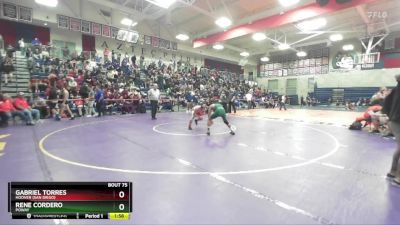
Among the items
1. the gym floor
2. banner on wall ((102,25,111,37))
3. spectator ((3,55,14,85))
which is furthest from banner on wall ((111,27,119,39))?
the gym floor

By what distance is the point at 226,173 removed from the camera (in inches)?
162

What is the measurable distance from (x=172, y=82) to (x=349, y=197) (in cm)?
1911

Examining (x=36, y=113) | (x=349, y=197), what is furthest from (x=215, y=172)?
(x=36, y=113)

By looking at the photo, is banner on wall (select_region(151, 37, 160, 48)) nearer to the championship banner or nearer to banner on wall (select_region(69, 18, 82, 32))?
the championship banner

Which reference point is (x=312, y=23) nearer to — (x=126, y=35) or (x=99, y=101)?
(x=126, y=35)

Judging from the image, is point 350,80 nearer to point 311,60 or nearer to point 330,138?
point 311,60

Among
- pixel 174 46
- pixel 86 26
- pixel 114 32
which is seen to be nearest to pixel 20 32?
pixel 86 26

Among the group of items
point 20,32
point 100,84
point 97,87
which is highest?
point 20,32

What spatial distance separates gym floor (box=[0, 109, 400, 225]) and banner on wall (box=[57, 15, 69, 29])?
42.5 ft

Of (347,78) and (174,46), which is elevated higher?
(174,46)

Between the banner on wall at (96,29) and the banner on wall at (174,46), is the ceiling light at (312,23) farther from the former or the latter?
the banner on wall at (96,29)

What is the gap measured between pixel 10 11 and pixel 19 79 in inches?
180

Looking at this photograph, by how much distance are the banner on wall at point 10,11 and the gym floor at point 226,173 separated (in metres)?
12.2

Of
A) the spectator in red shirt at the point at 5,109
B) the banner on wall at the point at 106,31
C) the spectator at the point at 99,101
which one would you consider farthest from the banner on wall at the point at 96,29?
the spectator in red shirt at the point at 5,109
